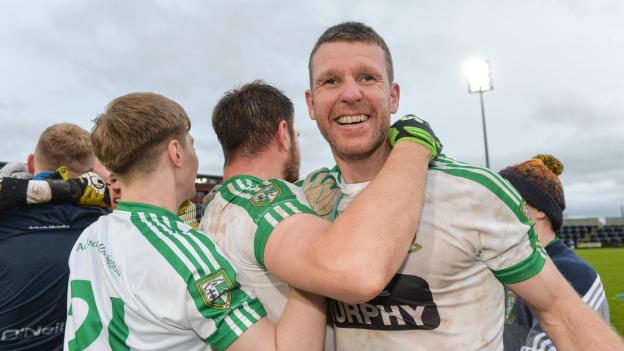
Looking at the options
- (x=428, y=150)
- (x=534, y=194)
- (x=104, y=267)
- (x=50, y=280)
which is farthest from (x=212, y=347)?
(x=534, y=194)

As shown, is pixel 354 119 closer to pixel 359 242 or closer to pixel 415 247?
pixel 415 247

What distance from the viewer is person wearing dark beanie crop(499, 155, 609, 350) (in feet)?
9.09

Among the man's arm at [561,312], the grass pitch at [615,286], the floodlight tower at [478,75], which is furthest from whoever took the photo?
the floodlight tower at [478,75]

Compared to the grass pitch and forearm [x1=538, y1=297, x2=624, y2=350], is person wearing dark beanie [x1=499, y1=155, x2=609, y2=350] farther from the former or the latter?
the grass pitch

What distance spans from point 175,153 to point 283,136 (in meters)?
0.59

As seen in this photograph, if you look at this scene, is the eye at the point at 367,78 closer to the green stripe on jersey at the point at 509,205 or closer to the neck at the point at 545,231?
the green stripe on jersey at the point at 509,205

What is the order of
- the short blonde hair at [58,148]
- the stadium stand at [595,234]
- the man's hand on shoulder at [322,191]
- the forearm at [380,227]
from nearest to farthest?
1. the forearm at [380,227]
2. the man's hand on shoulder at [322,191]
3. the short blonde hair at [58,148]
4. the stadium stand at [595,234]

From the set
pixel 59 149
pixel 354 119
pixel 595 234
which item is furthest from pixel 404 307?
pixel 595 234

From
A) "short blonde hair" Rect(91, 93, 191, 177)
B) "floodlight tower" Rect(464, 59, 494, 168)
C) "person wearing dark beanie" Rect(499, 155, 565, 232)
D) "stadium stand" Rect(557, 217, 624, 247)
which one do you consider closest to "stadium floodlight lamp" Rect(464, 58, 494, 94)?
"floodlight tower" Rect(464, 59, 494, 168)

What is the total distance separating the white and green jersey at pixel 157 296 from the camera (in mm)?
1628

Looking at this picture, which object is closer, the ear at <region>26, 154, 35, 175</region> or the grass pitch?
the ear at <region>26, 154, 35, 175</region>

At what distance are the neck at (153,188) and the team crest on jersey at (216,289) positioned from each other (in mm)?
551

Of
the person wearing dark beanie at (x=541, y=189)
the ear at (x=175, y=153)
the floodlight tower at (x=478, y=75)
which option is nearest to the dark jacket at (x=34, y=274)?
the ear at (x=175, y=153)

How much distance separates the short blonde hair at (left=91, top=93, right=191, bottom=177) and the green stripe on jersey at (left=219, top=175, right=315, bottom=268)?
404 mm
